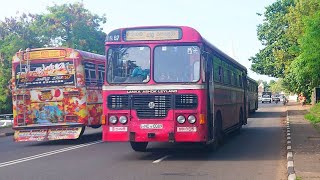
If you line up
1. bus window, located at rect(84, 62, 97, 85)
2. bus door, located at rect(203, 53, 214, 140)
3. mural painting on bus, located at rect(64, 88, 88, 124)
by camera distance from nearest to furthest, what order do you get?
1. bus door, located at rect(203, 53, 214, 140)
2. mural painting on bus, located at rect(64, 88, 88, 124)
3. bus window, located at rect(84, 62, 97, 85)

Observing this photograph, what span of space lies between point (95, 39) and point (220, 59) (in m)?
37.3

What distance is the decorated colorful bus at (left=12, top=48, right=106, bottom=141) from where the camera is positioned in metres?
17.2

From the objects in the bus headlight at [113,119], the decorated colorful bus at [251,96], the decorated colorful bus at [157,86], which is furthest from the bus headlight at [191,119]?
the decorated colorful bus at [251,96]

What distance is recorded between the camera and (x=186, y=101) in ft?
39.6

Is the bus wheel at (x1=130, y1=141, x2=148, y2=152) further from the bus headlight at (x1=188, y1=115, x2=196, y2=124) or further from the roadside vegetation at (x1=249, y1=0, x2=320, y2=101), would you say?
the roadside vegetation at (x1=249, y1=0, x2=320, y2=101)

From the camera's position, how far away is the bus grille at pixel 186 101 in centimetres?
1204

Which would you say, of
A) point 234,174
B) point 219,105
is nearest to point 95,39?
point 219,105

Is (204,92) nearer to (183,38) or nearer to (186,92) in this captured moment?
(186,92)

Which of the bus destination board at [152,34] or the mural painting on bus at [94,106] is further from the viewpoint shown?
the mural painting on bus at [94,106]

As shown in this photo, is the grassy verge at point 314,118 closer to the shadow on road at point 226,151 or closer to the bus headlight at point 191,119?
the shadow on road at point 226,151

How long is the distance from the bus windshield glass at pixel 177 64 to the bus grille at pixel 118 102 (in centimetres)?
95

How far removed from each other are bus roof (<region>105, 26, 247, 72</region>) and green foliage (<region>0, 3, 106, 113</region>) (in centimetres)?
3141

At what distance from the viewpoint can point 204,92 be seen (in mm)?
12156

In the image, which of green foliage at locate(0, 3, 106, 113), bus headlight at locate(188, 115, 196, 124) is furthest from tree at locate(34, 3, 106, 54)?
bus headlight at locate(188, 115, 196, 124)
